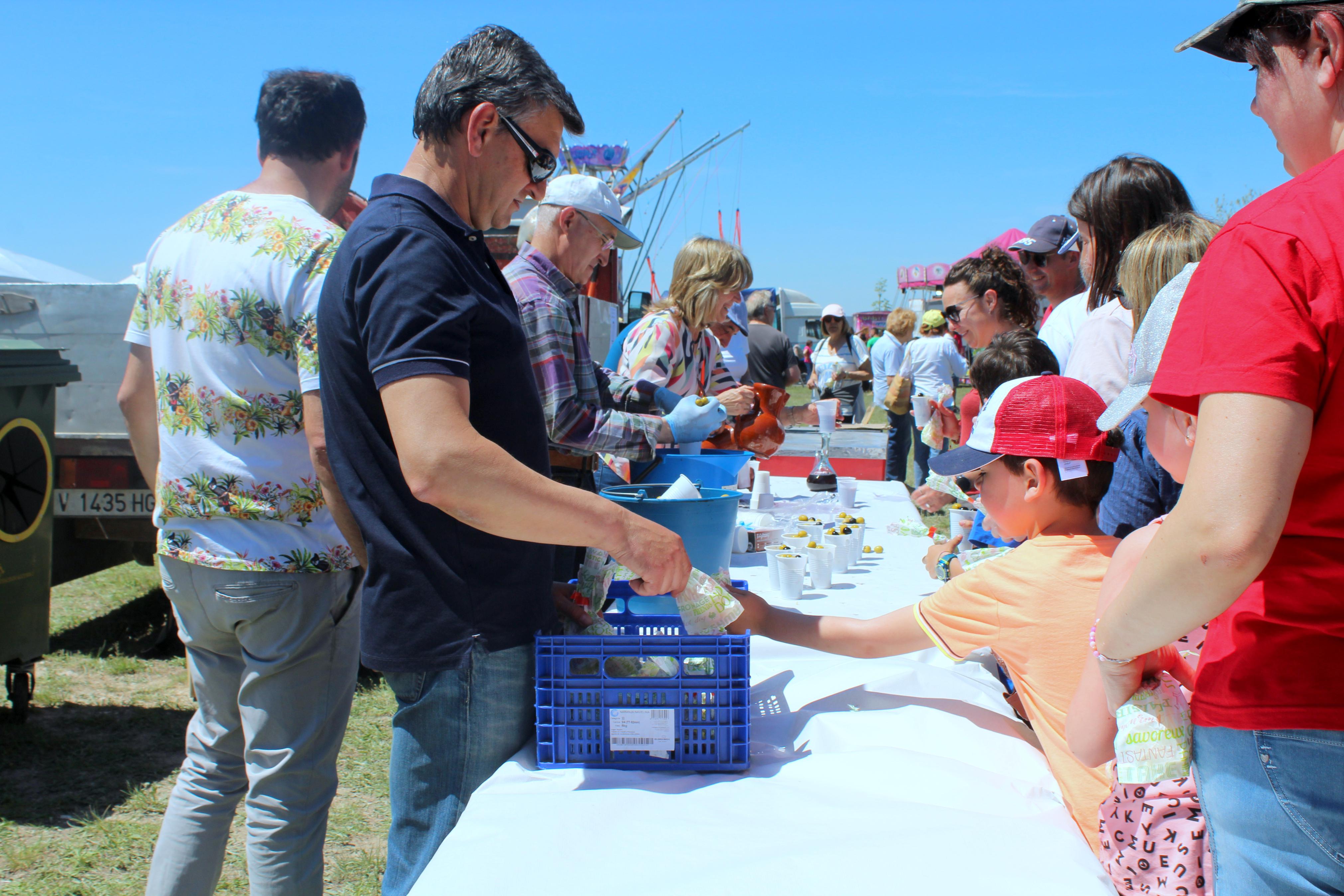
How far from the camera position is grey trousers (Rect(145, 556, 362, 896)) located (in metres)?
1.70

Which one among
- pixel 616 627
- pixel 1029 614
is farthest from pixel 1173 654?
pixel 616 627

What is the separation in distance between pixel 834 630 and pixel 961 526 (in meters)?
1.27

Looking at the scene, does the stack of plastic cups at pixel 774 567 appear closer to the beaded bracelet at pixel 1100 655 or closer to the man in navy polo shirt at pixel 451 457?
the man in navy polo shirt at pixel 451 457

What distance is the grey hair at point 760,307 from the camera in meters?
8.11

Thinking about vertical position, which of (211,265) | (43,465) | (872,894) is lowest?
(872,894)

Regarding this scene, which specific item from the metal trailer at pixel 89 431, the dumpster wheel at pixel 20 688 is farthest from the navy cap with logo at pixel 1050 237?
the dumpster wheel at pixel 20 688

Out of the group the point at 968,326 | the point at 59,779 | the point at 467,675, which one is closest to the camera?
the point at 467,675

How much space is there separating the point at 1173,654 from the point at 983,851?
351 millimetres

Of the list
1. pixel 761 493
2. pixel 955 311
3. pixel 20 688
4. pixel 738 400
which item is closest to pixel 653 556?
pixel 738 400

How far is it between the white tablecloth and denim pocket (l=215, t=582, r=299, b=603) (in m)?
0.71

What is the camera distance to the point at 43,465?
123 inches

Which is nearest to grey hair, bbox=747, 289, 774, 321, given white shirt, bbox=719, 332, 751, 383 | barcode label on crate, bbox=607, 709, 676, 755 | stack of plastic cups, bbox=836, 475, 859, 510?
white shirt, bbox=719, 332, 751, 383

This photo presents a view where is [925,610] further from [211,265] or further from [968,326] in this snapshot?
[968,326]

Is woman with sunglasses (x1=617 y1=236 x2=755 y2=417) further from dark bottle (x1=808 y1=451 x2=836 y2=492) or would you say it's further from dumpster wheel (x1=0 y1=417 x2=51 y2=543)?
dumpster wheel (x1=0 y1=417 x2=51 y2=543)
